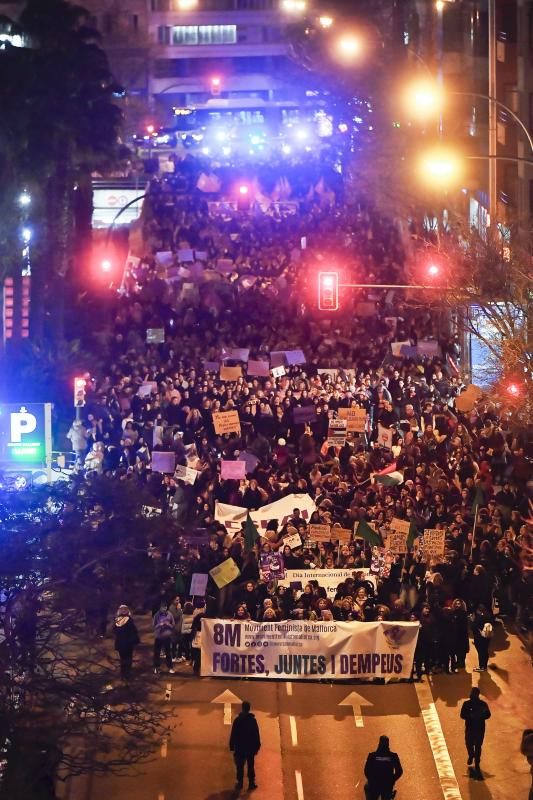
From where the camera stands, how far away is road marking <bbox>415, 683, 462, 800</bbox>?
1510cm

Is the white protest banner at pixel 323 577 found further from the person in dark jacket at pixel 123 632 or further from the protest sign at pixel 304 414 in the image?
the protest sign at pixel 304 414

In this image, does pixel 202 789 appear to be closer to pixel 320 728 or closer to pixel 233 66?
pixel 320 728

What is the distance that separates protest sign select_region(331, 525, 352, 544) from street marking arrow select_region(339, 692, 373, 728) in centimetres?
313

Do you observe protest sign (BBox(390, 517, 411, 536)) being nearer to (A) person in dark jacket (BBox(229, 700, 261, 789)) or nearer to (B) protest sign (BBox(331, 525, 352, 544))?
(B) protest sign (BBox(331, 525, 352, 544))

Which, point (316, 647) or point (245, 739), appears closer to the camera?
point (245, 739)

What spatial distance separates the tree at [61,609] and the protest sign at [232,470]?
28.7ft

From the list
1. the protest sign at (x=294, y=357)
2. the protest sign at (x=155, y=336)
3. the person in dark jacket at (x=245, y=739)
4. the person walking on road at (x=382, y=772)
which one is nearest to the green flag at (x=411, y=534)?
the person in dark jacket at (x=245, y=739)

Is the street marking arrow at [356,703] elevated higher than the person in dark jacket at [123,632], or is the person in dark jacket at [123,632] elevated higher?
the person in dark jacket at [123,632]

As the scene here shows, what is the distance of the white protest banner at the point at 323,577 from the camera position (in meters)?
19.6

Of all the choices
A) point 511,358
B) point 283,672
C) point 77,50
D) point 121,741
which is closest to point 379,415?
point 511,358

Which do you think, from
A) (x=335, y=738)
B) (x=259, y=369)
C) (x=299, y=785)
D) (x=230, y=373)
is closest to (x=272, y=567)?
(x=335, y=738)

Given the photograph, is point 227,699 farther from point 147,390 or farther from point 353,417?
point 147,390

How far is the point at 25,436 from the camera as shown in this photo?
24.1 metres

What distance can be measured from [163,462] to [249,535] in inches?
167
